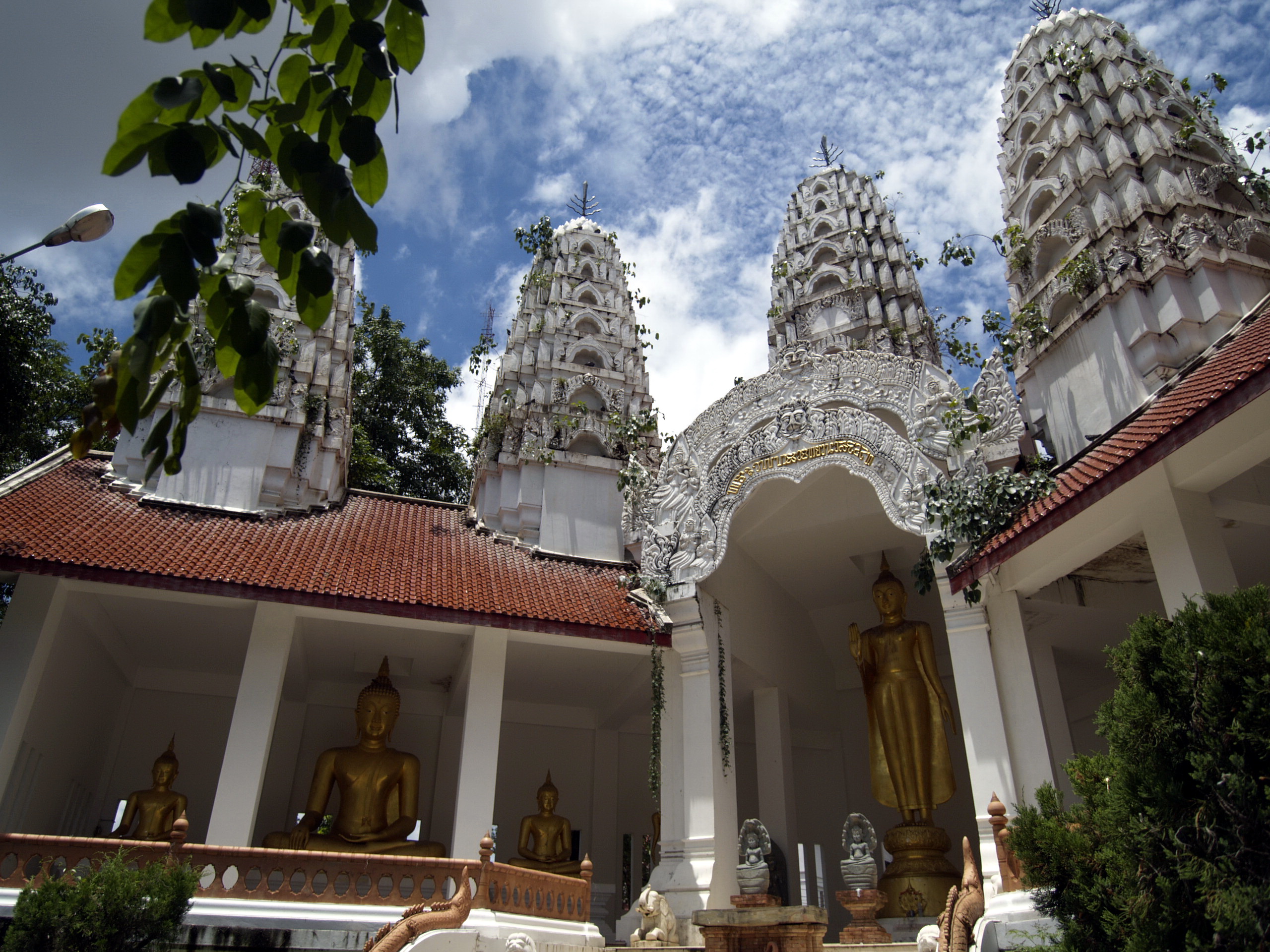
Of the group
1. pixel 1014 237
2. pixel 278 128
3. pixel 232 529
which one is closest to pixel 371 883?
pixel 232 529

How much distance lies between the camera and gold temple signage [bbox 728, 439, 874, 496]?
9.73 metres

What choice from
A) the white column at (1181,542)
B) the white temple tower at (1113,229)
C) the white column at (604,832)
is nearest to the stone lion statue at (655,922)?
Answer: the white column at (604,832)

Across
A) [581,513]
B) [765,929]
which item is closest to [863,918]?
[765,929]

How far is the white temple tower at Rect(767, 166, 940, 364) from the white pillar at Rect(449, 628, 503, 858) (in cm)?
737

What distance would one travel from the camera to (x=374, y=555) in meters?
10.7

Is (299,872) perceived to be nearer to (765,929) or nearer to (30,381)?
(765,929)

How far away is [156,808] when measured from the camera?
1008 cm

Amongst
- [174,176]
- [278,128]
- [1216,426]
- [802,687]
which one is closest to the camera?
[174,176]

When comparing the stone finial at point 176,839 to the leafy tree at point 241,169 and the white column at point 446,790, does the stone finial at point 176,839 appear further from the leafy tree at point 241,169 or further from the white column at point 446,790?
the leafy tree at point 241,169

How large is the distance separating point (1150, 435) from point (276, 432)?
10384mm

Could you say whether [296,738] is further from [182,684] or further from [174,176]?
[174,176]

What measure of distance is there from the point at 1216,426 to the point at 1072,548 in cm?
171

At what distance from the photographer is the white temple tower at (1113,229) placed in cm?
1055

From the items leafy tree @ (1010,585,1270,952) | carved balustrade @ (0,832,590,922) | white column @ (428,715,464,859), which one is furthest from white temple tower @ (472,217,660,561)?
leafy tree @ (1010,585,1270,952)
